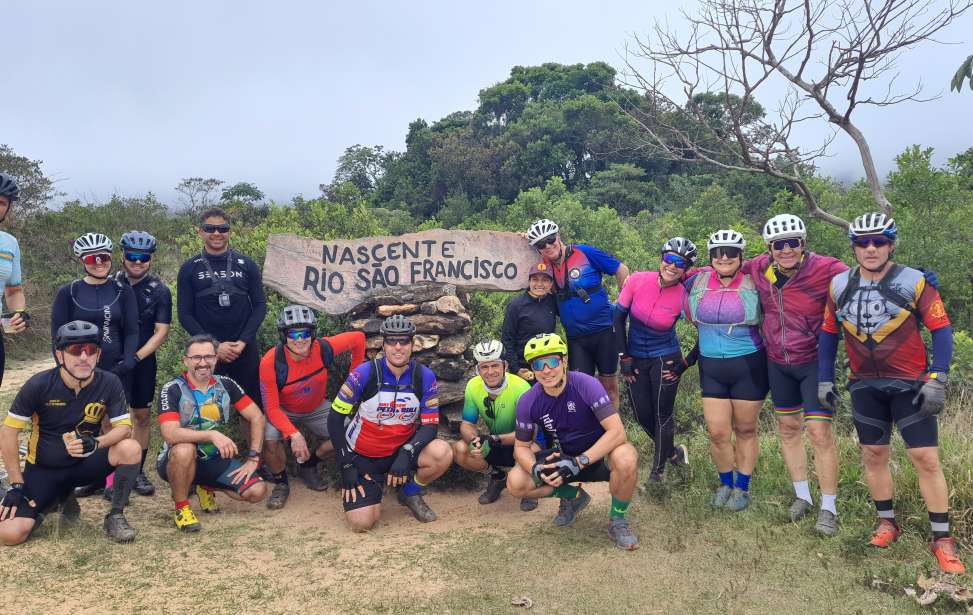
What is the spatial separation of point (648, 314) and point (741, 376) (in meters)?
0.81

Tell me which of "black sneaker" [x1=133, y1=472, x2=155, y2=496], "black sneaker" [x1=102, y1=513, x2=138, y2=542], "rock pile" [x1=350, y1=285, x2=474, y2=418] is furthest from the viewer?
"rock pile" [x1=350, y1=285, x2=474, y2=418]

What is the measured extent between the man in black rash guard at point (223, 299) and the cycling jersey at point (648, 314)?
300cm

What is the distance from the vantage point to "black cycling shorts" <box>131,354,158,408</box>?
5.46 m

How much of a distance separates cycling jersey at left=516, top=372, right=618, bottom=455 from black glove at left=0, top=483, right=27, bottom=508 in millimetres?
3271

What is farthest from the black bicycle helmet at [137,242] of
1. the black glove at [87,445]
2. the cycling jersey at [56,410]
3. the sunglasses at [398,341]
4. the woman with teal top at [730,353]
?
the woman with teal top at [730,353]

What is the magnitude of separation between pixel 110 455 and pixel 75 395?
1.56 ft

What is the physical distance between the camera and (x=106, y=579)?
400 centimetres

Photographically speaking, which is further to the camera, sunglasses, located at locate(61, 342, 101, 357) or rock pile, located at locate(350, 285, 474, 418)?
rock pile, located at locate(350, 285, 474, 418)

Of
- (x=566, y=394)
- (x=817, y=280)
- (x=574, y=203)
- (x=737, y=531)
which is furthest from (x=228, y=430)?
(x=574, y=203)

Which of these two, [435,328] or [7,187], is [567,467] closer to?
[435,328]

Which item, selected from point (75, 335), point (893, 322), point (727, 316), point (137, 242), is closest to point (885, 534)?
point (893, 322)

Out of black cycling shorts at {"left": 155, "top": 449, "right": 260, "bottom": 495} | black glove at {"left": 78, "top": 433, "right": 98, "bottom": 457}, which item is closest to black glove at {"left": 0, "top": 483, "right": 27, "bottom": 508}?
black glove at {"left": 78, "top": 433, "right": 98, "bottom": 457}

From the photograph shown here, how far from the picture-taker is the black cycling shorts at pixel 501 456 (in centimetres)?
524

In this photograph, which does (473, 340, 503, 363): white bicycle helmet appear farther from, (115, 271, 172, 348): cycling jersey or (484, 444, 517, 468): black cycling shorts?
(115, 271, 172, 348): cycling jersey
